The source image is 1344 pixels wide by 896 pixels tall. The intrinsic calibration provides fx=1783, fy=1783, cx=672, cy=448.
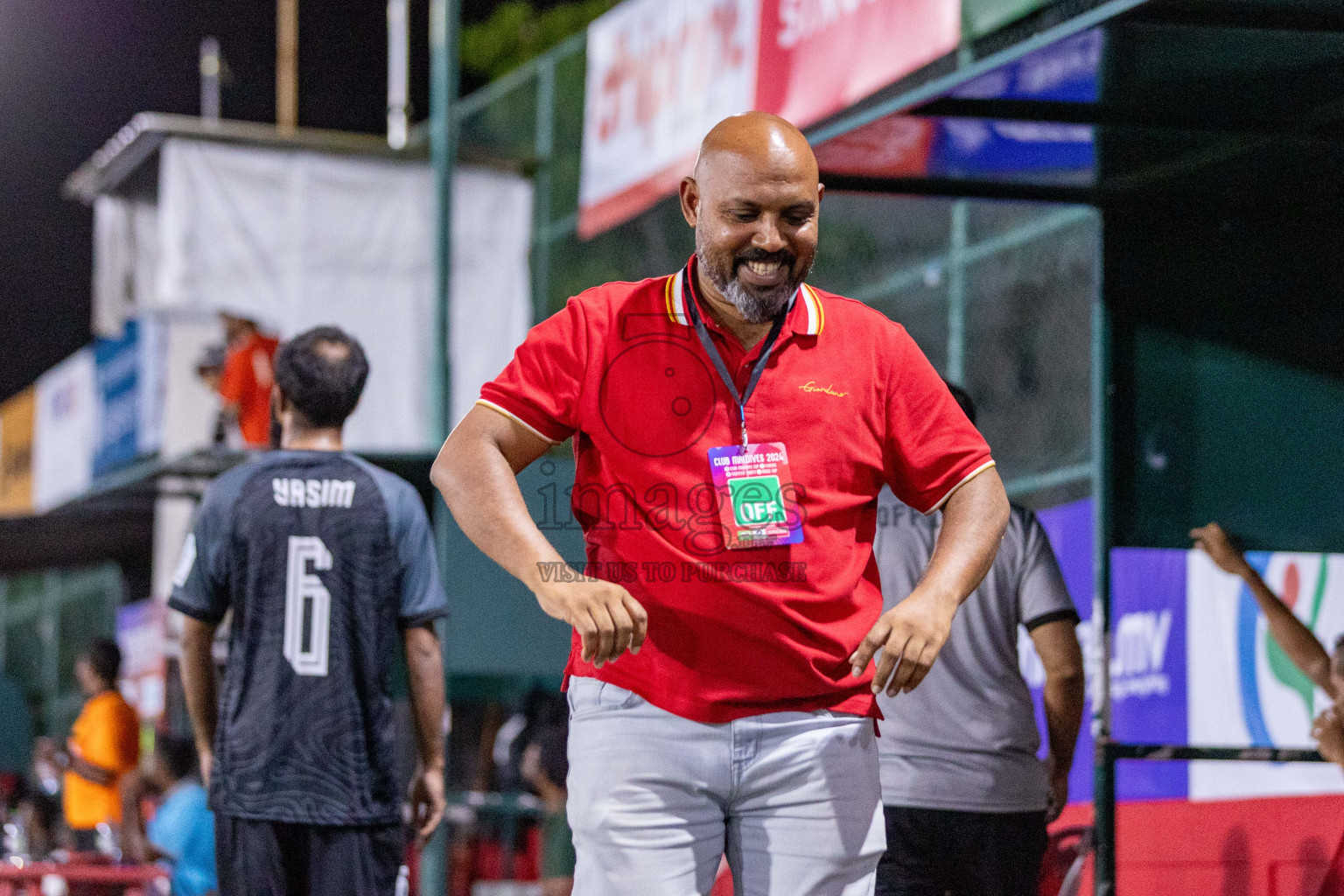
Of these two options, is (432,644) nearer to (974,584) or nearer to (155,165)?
(974,584)

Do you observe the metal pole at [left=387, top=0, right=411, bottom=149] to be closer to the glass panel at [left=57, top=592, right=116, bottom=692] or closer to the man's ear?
the glass panel at [left=57, top=592, right=116, bottom=692]

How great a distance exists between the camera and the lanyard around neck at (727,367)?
10.3 feet

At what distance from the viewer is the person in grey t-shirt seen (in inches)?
187

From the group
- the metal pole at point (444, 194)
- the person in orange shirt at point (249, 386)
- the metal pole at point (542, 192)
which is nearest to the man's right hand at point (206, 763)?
the metal pole at point (444, 194)

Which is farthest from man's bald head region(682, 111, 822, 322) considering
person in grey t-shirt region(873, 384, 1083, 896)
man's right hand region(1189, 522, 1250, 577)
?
man's right hand region(1189, 522, 1250, 577)

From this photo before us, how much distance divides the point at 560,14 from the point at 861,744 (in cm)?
2829

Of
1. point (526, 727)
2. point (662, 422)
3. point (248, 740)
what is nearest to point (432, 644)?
point (248, 740)

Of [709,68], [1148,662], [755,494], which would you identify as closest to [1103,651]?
[1148,662]


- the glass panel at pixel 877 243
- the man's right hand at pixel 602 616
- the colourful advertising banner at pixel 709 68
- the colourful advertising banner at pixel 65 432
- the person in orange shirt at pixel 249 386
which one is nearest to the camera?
the man's right hand at pixel 602 616

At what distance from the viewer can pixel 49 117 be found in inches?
1183

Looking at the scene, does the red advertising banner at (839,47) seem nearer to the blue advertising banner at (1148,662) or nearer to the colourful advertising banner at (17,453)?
the blue advertising banner at (1148,662)

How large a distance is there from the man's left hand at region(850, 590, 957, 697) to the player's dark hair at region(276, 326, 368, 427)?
234 cm

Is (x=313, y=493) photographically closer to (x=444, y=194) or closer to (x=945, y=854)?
(x=945, y=854)

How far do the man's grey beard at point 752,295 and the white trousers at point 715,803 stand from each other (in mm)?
702
